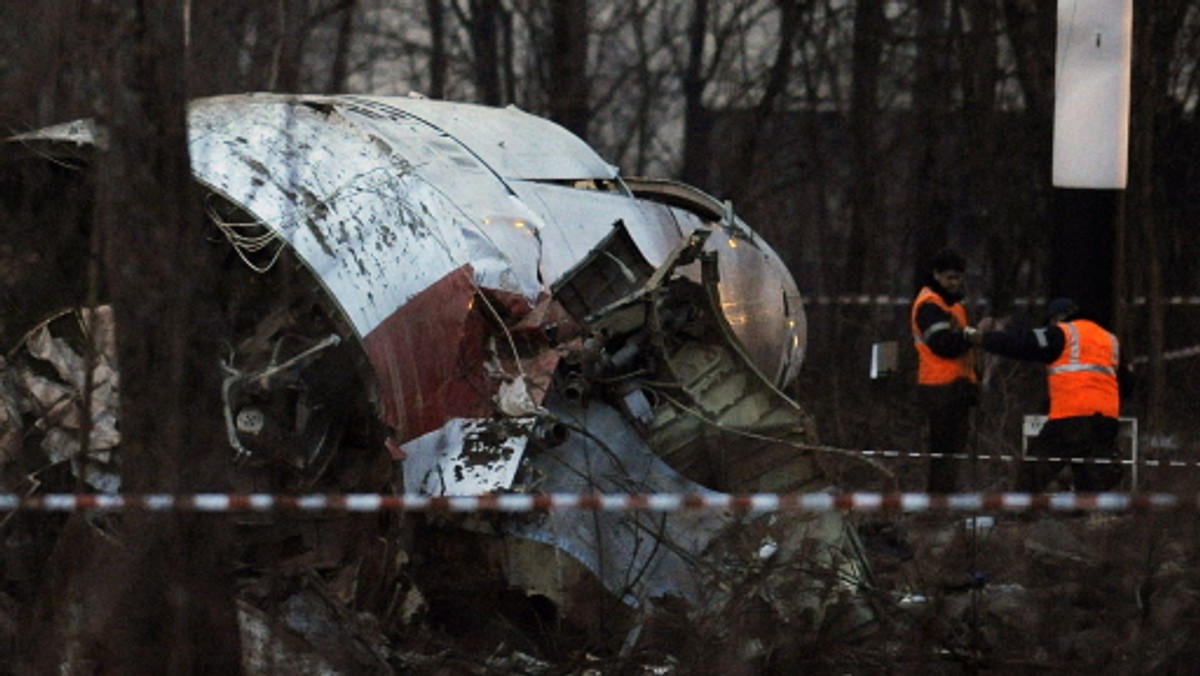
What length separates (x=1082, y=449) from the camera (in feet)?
→ 36.0

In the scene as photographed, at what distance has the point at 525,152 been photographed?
34.4ft

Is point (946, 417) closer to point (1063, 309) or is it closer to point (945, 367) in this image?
point (945, 367)

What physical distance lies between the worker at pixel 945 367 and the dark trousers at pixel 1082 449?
1.61 feet

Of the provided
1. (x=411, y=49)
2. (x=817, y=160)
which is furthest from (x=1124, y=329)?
(x=411, y=49)

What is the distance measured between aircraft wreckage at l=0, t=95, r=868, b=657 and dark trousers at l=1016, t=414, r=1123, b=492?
8.48 feet

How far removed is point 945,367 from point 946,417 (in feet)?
0.93

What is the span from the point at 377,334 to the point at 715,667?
2.45 meters

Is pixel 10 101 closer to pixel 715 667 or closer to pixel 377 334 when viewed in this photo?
pixel 377 334

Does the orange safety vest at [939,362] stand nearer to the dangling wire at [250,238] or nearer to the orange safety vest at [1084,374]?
the orange safety vest at [1084,374]

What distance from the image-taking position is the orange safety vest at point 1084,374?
1094cm

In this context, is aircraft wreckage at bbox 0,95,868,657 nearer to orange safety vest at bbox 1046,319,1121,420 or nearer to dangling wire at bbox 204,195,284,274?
dangling wire at bbox 204,195,284,274

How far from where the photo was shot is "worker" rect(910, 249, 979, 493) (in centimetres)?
1134

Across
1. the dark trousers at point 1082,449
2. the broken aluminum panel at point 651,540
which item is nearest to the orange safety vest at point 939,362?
the dark trousers at point 1082,449

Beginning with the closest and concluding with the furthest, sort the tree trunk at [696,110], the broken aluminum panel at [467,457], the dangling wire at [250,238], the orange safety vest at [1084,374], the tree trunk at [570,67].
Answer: the broken aluminum panel at [467,457] → the dangling wire at [250,238] → the orange safety vest at [1084,374] → the tree trunk at [570,67] → the tree trunk at [696,110]
